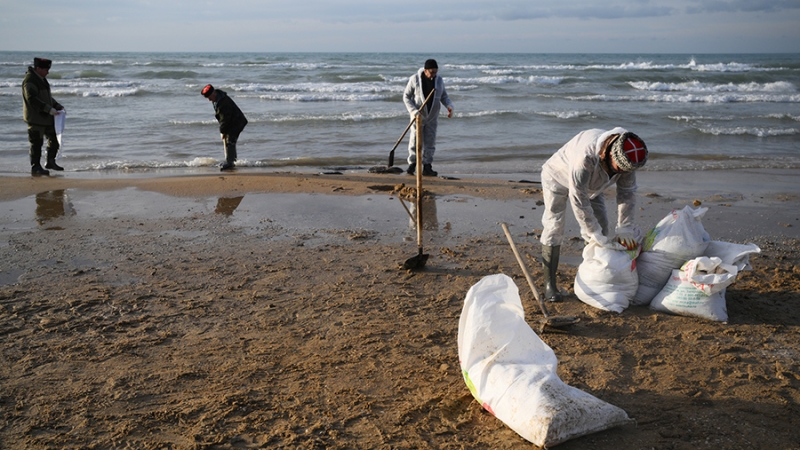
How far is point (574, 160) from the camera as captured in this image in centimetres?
362

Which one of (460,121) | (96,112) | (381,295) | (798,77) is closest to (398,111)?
(460,121)

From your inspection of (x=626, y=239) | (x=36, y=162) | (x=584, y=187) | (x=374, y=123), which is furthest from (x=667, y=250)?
(x=374, y=123)

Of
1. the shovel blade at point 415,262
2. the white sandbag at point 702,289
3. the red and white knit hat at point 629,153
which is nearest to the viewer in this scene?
the red and white knit hat at point 629,153

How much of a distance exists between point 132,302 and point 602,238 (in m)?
3.14

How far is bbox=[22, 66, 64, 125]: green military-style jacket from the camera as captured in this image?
7.86 meters

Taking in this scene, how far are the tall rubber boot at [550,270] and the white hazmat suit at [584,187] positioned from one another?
0.17 ft

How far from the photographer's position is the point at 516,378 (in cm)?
259

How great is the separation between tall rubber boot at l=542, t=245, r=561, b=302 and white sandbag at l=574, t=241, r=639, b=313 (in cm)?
20

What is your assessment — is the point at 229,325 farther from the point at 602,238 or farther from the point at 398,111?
the point at 398,111

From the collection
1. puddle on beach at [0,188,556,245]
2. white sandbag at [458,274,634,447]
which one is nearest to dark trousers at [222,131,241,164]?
puddle on beach at [0,188,556,245]

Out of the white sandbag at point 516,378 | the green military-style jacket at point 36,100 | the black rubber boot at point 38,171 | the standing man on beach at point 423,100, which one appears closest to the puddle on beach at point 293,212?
the standing man on beach at point 423,100

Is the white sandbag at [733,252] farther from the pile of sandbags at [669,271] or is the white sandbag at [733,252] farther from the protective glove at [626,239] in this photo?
the protective glove at [626,239]

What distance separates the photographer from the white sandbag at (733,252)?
151 inches

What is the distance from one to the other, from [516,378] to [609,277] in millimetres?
1613
